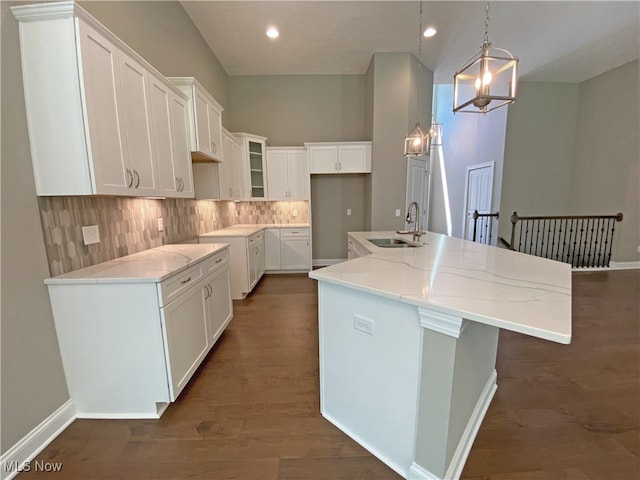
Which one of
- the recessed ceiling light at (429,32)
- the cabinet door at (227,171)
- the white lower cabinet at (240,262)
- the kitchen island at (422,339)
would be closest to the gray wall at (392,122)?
the recessed ceiling light at (429,32)

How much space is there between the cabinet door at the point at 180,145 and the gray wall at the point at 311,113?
2.49 m

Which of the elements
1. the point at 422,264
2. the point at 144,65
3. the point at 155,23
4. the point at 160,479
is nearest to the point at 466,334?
the point at 422,264

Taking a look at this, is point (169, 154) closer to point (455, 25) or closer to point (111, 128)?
point (111, 128)

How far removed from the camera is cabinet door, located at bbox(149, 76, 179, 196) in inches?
81.4

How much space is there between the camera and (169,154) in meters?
2.26

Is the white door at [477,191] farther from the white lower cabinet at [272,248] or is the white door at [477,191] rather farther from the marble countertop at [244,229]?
the white lower cabinet at [272,248]

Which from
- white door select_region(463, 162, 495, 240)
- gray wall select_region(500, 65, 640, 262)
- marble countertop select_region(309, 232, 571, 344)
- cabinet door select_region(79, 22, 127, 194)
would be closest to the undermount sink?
marble countertop select_region(309, 232, 571, 344)

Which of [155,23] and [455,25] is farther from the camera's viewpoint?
[455,25]

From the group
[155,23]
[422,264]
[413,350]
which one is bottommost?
[413,350]

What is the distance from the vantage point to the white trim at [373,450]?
1337 mm

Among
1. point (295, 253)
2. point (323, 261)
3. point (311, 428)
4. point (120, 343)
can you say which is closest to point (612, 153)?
point (323, 261)

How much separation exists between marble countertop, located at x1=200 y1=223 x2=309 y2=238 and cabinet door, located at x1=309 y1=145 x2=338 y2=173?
3.47 ft

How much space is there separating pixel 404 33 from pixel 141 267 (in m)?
4.35

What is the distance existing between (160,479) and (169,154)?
2.22 m
